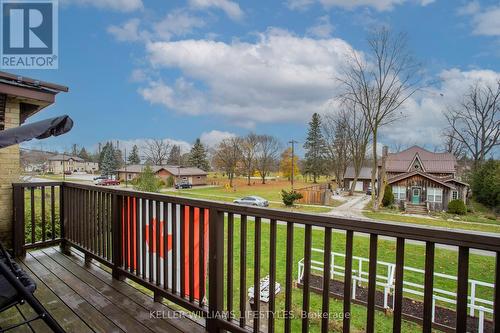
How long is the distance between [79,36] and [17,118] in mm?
7893

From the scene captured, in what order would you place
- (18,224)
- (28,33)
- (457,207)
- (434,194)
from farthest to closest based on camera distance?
(434,194) → (457,207) → (28,33) → (18,224)

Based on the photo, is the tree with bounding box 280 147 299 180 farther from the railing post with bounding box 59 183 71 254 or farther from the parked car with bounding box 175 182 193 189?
the railing post with bounding box 59 183 71 254

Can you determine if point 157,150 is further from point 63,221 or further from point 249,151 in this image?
point 63,221

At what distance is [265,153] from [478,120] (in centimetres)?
2089

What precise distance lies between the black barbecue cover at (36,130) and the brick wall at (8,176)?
2359mm

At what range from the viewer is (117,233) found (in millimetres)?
2502

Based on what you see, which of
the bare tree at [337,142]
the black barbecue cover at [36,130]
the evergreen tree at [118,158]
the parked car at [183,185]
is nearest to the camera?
the black barbecue cover at [36,130]

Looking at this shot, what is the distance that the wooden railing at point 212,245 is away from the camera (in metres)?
1.07

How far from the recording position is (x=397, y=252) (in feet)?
3.59

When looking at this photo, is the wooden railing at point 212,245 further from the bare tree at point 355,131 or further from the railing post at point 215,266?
the bare tree at point 355,131

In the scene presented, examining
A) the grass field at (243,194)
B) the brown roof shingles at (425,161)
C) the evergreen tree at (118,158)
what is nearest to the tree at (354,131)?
the brown roof shingles at (425,161)

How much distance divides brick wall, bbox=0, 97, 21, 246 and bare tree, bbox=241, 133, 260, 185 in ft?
99.9

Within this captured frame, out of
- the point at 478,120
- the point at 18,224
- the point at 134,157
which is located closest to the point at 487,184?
the point at 478,120

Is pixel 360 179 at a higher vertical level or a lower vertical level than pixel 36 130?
Result: lower
